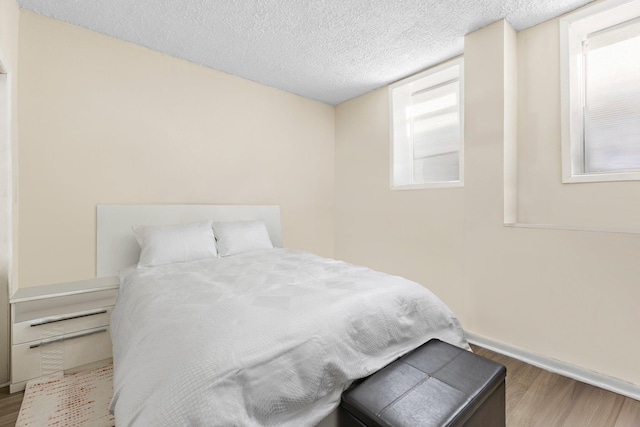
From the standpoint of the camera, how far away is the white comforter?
2.90 feet

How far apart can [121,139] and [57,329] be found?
1501 mm

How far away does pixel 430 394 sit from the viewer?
107cm

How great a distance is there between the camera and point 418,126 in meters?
3.21

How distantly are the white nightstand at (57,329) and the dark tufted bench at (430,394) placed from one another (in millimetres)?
1764

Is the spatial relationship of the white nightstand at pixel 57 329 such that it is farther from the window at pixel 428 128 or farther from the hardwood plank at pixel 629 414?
the hardwood plank at pixel 629 414

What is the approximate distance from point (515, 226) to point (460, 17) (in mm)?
1633

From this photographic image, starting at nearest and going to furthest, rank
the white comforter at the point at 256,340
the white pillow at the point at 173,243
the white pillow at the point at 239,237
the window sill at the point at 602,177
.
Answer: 1. the white comforter at the point at 256,340
2. the window sill at the point at 602,177
3. the white pillow at the point at 173,243
4. the white pillow at the point at 239,237

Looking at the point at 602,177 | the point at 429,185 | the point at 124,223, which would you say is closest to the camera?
the point at 602,177

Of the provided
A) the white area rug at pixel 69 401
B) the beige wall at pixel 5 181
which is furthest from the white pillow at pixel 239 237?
the beige wall at pixel 5 181

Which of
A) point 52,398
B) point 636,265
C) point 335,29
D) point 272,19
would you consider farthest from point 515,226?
point 52,398

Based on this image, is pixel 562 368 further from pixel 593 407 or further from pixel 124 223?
pixel 124 223

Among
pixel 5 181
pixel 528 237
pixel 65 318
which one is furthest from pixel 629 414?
pixel 5 181

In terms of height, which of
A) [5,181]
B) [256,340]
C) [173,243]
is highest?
[5,181]

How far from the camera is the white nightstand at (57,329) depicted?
5.57ft
